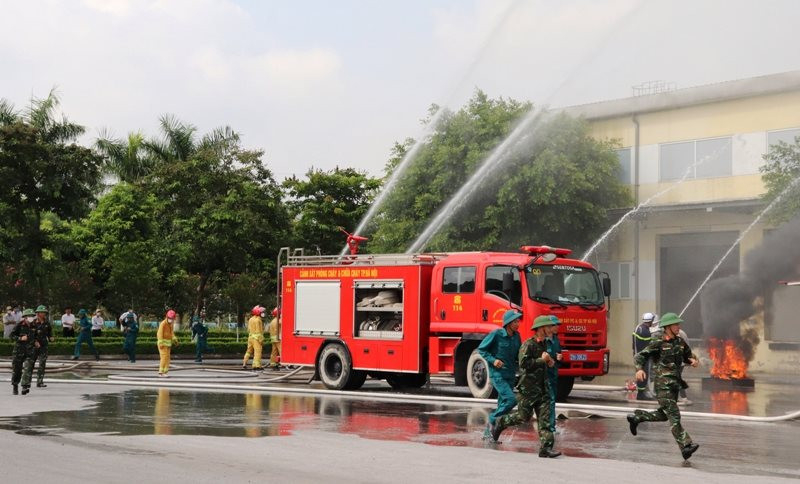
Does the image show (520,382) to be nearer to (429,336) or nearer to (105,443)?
(105,443)

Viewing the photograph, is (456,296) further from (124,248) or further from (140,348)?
(124,248)

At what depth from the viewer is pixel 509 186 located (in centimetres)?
3538

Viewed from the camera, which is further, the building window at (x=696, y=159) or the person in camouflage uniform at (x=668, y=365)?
the building window at (x=696, y=159)

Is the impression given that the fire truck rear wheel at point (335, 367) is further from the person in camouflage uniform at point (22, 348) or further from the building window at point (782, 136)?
the building window at point (782, 136)

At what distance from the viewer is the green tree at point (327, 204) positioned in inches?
2359

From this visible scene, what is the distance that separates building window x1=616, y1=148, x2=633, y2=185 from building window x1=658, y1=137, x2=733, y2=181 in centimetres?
120

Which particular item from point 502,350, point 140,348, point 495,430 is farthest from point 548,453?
point 140,348

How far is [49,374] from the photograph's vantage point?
90.8 feet

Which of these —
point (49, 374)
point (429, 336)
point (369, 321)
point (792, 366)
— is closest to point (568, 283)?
point (429, 336)

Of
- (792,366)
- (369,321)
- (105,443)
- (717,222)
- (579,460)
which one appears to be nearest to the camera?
(579,460)

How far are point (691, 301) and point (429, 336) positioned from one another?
18610 mm

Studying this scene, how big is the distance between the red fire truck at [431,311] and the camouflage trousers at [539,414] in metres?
7.49

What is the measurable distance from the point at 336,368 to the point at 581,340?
551 centimetres

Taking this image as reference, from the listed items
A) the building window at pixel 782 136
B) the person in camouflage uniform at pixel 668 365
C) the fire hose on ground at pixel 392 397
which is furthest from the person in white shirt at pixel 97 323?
the person in camouflage uniform at pixel 668 365
